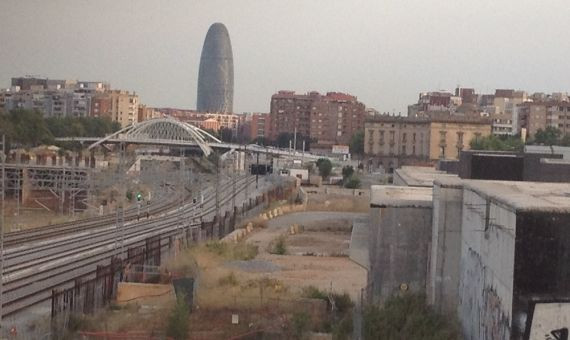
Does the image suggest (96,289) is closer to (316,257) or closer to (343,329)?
(343,329)

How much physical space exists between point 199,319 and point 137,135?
84.3m

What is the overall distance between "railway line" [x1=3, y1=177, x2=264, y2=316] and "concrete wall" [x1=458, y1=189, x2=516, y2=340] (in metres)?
7.18

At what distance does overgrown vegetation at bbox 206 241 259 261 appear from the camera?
1731 cm

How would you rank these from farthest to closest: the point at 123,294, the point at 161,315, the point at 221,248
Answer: the point at 221,248, the point at 123,294, the point at 161,315

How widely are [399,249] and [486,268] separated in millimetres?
2925

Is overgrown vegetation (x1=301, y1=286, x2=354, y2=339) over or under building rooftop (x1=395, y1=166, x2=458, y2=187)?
under

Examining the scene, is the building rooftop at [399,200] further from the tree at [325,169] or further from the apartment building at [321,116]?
the apartment building at [321,116]

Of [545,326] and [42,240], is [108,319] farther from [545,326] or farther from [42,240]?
[42,240]

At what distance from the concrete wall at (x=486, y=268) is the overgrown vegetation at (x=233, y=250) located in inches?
326

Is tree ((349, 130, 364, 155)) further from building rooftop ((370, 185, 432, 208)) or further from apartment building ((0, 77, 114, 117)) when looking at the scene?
building rooftop ((370, 185, 432, 208))

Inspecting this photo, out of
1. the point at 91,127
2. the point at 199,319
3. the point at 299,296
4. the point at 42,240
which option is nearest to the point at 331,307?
the point at 299,296

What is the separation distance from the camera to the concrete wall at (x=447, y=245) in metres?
9.66

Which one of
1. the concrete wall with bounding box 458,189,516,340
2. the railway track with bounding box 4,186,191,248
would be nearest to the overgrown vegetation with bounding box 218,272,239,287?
the concrete wall with bounding box 458,189,516,340

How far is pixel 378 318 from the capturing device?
899 cm
